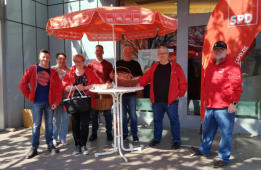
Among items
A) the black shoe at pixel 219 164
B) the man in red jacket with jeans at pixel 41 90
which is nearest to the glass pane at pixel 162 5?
the man in red jacket with jeans at pixel 41 90

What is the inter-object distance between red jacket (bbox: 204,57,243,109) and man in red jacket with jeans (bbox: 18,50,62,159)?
2.72m

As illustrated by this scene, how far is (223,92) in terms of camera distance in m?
3.40

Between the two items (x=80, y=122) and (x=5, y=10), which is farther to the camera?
(x=5, y=10)

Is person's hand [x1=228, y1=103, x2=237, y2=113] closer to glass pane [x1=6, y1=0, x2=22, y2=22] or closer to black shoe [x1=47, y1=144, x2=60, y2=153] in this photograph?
black shoe [x1=47, y1=144, x2=60, y2=153]

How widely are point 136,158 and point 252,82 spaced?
138 inches

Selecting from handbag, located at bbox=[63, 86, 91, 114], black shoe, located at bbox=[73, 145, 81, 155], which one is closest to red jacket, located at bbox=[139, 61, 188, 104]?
handbag, located at bbox=[63, 86, 91, 114]

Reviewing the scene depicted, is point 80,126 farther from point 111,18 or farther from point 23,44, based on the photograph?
point 23,44

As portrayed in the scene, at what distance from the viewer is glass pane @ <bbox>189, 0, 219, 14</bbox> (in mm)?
5602

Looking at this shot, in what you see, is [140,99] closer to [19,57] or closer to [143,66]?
Result: [143,66]

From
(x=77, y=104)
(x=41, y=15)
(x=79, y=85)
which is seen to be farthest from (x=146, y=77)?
(x=41, y=15)

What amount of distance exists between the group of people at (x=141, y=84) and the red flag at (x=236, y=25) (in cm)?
33

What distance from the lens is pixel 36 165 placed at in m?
3.66

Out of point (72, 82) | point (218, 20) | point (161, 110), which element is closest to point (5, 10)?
point (72, 82)

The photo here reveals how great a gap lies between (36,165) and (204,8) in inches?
203
